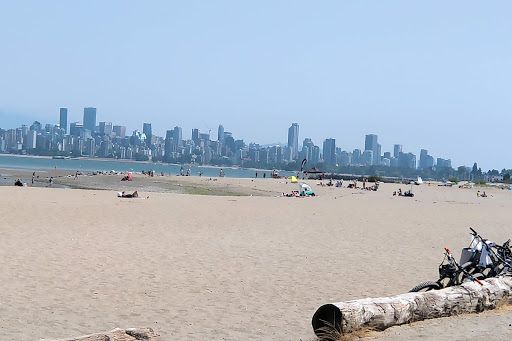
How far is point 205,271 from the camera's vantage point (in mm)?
10383

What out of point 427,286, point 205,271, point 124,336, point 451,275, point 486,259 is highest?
point 486,259

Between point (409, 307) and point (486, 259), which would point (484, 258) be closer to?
point (486, 259)

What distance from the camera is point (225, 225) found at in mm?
17312

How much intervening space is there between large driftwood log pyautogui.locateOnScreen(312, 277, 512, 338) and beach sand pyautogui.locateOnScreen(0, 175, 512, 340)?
0.45 feet

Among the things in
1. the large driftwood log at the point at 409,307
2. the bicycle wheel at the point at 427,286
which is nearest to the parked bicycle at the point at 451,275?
the bicycle wheel at the point at 427,286

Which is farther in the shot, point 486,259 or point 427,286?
point 486,259

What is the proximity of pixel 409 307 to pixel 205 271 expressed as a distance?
439 cm

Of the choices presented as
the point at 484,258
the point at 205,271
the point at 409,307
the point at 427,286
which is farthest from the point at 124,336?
the point at 484,258

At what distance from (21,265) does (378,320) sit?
6.42m

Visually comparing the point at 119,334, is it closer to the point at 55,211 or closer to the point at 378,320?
the point at 378,320

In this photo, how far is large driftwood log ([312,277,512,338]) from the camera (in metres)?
6.32

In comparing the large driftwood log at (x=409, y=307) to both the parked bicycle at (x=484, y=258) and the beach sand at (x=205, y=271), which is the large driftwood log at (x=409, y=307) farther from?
the parked bicycle at (x=484, y=258)

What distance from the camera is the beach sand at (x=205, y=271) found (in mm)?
6996

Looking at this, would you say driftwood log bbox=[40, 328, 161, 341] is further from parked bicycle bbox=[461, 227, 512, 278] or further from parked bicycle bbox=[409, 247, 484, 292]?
parked bicycle bbox=[461, 227, 512, 278]
